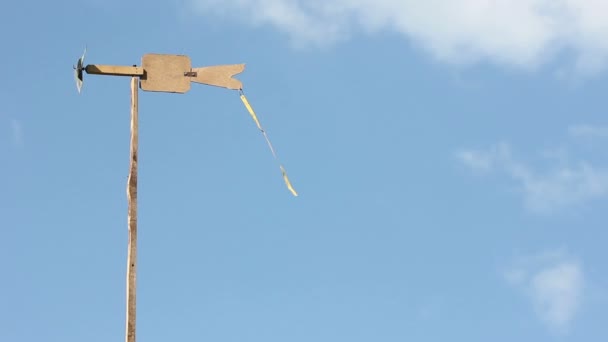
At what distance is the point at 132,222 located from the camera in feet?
24.0

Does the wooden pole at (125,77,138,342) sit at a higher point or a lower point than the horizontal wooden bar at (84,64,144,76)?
lower

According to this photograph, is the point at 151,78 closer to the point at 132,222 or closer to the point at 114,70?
the point at 114,70

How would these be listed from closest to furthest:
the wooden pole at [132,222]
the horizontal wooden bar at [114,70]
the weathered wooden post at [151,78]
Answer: the wooden pole at [132,222] < the weathered wooden post at [151,78] < the horizontal wooden bar at [114,70]

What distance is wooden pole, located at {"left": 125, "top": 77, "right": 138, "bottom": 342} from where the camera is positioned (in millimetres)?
7074

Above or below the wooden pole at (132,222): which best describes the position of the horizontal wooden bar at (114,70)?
above

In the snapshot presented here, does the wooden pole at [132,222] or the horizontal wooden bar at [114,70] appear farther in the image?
the horizontal wooden bar at [114,70]

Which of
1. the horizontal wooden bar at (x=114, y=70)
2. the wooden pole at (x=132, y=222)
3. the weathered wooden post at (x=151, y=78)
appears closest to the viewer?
the wooden pole at (x=132, y=222)

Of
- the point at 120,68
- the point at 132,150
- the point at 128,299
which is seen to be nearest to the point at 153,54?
the point at 120,68

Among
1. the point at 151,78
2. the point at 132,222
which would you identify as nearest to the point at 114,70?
the point at 151,78

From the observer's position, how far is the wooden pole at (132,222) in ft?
23.2

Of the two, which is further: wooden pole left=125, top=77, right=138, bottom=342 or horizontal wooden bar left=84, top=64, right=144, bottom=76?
horizontal wooden bar left=84, top=64, right=144, bottom=76

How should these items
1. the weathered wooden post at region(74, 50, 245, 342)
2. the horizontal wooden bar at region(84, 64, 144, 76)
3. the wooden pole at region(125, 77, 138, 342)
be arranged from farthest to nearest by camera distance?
the horizontal wooden bar at region(84, 64, 144, 76), the weathered wooden post at region(74, 50, 245, 342), the wooden pole at region(125, 77, 138, 342)

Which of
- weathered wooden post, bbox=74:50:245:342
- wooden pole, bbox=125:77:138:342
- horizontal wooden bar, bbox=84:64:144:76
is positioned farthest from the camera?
horizontal wooden bar, bbox=84:64:144:76

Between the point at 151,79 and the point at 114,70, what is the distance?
1.00 ft
